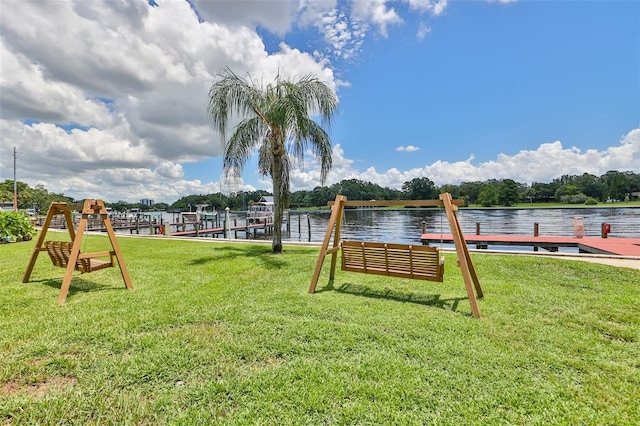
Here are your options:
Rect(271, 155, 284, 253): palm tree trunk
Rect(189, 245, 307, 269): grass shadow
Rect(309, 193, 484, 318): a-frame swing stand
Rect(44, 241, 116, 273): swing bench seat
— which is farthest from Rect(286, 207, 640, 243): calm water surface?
Rect(44, 241, 116, 273): swing bench seat

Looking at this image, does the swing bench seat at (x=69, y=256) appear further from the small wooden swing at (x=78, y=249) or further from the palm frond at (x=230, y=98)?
the palm frond at (x=230, y=98)

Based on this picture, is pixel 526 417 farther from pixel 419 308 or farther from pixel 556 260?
pixel 556 260

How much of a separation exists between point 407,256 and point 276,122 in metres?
6.20

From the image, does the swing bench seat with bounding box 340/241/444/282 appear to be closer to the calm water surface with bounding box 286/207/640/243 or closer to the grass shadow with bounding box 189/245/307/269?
the calm water surface with bounding box 286/207/640/243

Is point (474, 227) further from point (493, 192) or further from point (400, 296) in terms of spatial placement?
point (493, 192)

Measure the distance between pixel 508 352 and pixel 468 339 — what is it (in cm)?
40

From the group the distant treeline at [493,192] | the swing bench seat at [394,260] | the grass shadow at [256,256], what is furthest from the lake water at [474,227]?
the distant treeline at [493,192]

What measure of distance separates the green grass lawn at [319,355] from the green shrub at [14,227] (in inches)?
385

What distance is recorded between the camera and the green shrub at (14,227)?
12266 mm

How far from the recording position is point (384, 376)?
107 inches

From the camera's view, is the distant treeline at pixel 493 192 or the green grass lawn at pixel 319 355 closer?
the green grass lawn at pixel 319 355

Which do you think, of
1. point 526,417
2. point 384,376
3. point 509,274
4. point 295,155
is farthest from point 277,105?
point 526,417

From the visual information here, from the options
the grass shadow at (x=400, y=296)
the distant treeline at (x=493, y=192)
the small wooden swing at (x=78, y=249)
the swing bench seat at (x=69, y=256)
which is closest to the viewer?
the grass shadow at (x=400, y=296)

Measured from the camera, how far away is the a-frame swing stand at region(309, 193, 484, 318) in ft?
15.1
